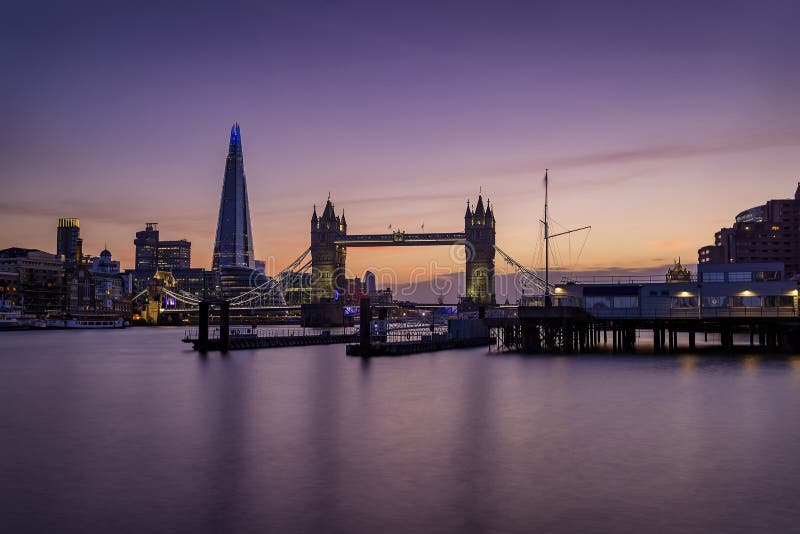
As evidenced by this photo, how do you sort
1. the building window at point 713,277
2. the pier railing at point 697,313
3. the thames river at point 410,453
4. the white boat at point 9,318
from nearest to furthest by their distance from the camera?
1. the thames river at point 410,453
2. the pier railing at point 697,313
3. the building window at point 713,277
4. the white boat at point 9,318

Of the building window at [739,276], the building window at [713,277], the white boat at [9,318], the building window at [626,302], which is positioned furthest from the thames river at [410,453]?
the white boat at [9,318]

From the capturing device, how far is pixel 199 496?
23.0 metres

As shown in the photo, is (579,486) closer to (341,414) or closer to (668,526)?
(668,526)

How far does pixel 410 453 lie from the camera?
29.5 m

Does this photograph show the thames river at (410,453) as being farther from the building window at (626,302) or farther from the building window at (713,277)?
the building window at (713,277)

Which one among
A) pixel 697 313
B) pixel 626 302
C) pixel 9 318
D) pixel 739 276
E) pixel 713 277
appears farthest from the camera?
pixel 9 318

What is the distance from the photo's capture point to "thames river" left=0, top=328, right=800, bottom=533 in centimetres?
2092

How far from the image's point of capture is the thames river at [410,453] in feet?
68.6

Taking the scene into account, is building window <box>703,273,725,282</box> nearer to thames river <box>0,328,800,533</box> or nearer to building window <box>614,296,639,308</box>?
building window <box>614,296,639,308</box>

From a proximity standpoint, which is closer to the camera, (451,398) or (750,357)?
(451,398)

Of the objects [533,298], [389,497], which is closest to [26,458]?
[389,497]

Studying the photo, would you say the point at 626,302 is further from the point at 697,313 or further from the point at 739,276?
the point at 739,276

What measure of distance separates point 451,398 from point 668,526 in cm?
2625

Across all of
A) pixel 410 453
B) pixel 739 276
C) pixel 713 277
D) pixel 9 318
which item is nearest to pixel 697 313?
pixel 713 277
